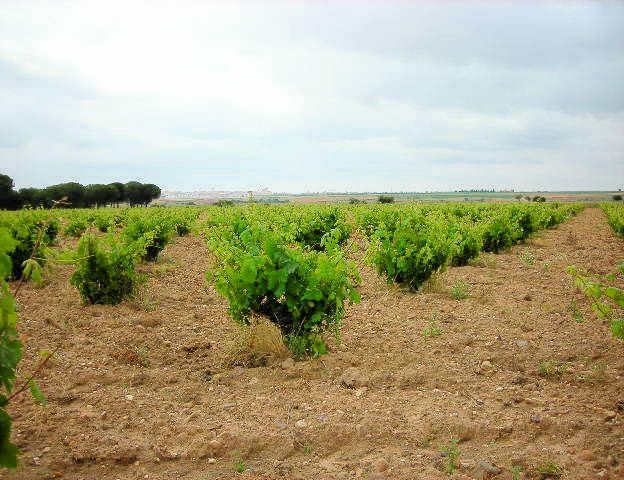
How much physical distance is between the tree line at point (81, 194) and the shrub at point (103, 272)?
1967 inches

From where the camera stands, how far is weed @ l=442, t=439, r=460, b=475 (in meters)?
3.34

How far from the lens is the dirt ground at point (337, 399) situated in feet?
11.4

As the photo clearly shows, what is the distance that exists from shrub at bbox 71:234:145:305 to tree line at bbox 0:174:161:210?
4996cm

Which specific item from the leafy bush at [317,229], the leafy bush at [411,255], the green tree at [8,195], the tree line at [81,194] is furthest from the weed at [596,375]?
the green tree at [8,195]

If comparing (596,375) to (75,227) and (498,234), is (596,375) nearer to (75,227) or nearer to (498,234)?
(498,234)

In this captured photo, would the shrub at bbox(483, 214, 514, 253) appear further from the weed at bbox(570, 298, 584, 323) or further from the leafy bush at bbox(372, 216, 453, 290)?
the weed at bbox(570, 298, 584, 323)

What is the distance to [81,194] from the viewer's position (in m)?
77.9

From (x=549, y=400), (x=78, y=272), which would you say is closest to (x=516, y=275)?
(x=549, y=400)

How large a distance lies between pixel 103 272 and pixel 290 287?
383cm

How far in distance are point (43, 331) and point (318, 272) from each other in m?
3.75

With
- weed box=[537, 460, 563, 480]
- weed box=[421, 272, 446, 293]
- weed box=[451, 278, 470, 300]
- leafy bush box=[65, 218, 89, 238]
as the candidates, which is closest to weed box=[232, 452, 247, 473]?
weed box=[537, 460, 563, 480]

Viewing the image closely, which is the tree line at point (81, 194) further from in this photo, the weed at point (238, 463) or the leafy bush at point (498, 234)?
the weed at point (238, 463)

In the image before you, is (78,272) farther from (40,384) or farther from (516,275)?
(516,275)

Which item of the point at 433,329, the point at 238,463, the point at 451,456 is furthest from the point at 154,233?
the point at 451,456
